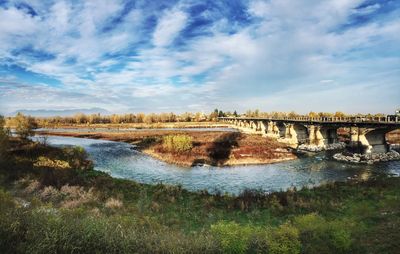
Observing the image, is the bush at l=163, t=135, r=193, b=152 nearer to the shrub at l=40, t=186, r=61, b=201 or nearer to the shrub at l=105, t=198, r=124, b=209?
the shrub at l=40, t=186, r=61, b=201

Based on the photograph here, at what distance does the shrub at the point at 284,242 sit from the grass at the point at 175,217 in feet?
0.13

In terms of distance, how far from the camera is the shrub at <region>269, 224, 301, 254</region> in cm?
1157

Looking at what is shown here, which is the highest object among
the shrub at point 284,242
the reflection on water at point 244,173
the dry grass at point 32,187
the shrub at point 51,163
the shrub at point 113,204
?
the shrub at point 284,242

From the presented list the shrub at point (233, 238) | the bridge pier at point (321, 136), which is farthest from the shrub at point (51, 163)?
the bridge pier at point (321, 136)

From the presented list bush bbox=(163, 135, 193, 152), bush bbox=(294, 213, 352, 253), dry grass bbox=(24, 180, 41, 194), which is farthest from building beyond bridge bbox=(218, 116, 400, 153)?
dry grass bbox=(24, 180, 41, 194)

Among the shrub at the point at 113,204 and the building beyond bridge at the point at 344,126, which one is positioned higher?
the building beyond bridge at the point at 344,126

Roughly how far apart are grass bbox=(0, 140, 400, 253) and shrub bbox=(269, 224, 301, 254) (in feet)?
0.13

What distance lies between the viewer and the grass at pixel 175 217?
10.7 metres

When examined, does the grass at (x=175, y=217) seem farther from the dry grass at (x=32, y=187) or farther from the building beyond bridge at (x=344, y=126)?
the building beyond bridge at (x=344, y=126)

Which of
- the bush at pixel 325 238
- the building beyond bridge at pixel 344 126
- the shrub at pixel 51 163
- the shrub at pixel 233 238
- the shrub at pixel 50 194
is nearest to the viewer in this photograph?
the shrub at pixel 233 238

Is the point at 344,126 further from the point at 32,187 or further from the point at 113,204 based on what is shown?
the point at 32,187

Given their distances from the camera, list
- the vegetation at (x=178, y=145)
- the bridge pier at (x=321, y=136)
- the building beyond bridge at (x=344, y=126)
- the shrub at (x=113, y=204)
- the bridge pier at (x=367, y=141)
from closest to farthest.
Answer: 1. the shrub at (x=113, y=204)
2. the building beyond bridge at (x=344, y=126)
3. the bridge pier at (x=367, y=141)
4. the vegetation at (x=178, y=145)
5. the bridge pier at (x=321, y=136)

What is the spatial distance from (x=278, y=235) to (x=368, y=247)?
4.33 metres

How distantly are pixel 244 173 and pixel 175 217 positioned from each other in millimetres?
24741
